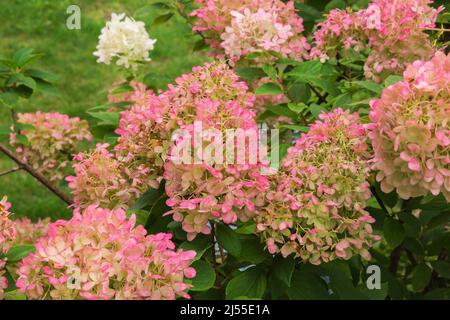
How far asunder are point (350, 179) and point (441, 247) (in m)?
0.82

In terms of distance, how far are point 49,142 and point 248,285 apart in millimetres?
1650

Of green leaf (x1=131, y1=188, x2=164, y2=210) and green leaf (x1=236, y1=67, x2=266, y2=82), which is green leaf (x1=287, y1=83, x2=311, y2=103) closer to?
green leaf (x1=236, y1=67, x2=266, y2=82)

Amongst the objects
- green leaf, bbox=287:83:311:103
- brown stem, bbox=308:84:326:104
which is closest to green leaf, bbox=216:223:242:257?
green leaf, bbox=287:83:311:103

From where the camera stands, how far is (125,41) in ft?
9.45

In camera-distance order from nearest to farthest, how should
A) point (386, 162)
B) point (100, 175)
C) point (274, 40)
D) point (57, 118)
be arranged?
point (386, 162) < point (100, 175) < point (274, 40) < point (57, 118)

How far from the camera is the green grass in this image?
545 centimetres

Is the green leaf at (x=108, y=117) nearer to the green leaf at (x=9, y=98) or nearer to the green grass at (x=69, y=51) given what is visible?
the green leaf at (x=9, y=98)

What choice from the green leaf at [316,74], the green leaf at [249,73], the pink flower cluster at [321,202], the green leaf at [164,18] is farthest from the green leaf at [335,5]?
the pink flower cluster at [321,202]

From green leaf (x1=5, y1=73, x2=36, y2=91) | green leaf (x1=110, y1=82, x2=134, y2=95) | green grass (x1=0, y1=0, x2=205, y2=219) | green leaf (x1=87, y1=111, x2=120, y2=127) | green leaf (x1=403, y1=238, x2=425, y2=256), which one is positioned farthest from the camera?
green grass (x1=0, y1=0, x2=205, y2=219)

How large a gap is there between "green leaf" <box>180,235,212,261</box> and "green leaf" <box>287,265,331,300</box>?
27 cm

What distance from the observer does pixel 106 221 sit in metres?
1.49
